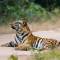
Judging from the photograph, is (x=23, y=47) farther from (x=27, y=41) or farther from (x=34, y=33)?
(x=34, y=33)

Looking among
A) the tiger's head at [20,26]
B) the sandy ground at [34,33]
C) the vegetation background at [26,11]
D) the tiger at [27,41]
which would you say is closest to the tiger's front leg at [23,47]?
the tiger at [27,41]

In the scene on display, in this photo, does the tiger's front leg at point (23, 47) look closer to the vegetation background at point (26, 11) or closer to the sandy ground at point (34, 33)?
the sandy ground at point (34, 33)

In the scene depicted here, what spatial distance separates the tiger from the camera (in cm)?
850

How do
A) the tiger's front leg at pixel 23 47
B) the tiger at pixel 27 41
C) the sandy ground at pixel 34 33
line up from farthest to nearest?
the tiger at pixel 27 41, the tiger's front leg at pixel 23 47, the sandy ground at pixel 34 33

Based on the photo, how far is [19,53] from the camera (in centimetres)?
789

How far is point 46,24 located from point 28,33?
13.1ft

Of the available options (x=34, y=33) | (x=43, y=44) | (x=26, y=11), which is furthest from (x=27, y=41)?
(x=26, y=11)

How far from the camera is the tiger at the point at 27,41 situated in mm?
8500

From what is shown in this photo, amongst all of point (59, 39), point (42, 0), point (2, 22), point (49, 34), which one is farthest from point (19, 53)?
point (42, 0)

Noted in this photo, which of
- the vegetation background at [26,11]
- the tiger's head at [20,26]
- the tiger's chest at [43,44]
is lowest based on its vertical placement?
the vegetation background at [26,11]

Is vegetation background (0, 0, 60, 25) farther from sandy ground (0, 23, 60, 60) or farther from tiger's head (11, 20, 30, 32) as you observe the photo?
tiger's head (11, 20, 30, 32)

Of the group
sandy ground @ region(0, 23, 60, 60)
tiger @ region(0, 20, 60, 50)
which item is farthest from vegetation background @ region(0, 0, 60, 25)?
tiger @ region(0, 20, 60, 50)

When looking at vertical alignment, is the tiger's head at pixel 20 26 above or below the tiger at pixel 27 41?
above

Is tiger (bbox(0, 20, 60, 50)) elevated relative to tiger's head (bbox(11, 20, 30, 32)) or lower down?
lower down
